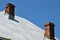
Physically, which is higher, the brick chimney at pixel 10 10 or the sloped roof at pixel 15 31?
the brick chimney at pixel 10 10

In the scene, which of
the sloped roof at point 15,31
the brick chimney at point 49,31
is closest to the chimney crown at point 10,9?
the sloped roof at point 15,31

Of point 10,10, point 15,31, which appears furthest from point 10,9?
point 15,31

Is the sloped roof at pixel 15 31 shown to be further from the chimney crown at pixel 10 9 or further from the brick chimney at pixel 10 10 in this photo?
the chimney crown at pixel 10 9

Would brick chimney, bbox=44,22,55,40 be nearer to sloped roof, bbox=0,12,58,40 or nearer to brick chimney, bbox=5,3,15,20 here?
sloped roof, bbox=0,12,58,40

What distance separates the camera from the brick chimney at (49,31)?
62.2 feet

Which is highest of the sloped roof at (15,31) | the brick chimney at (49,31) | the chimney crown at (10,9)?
the chimney crown at (10,9)

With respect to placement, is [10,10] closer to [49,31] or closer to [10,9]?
[10,9]

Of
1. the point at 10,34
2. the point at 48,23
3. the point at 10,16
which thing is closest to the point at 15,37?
the point at 10,34

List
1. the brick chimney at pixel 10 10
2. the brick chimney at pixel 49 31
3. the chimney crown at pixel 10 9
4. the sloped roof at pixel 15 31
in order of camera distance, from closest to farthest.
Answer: the sloped roof at pixel 15 31 → the brick chimney at pixel 10 10 → the chimney crown at pixel 10 9 → the brick chimney at pixel 49 31

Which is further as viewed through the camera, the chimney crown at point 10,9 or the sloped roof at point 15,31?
the chimney crown at point 10,9

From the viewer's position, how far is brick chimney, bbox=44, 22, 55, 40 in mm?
18959

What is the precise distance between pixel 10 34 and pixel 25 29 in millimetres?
2514

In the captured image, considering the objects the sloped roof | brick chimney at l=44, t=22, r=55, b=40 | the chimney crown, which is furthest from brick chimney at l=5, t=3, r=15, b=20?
brick chimney at l=44, t=22, r=55, b=40

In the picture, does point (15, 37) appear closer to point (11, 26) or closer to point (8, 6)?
point (11, 26)
